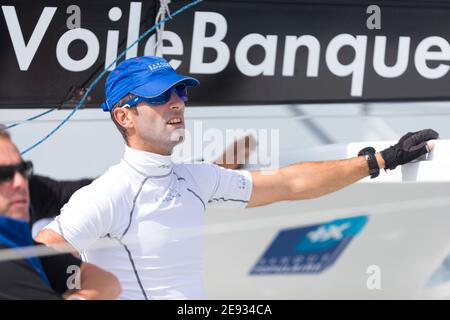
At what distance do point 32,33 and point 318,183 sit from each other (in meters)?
0.70

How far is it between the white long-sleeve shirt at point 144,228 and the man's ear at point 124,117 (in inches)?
1.9

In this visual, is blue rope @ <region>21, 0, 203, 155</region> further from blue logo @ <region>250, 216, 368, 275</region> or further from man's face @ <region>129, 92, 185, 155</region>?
blue logo @ <region>250, 216, 368, 275</region>

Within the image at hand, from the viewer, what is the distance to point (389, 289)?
2506mm

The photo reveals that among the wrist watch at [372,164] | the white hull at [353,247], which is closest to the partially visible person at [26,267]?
the wrist watch at [372,164]

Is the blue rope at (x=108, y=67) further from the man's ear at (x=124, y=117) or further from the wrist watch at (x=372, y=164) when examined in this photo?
the wrist watch at (x=372, y=164)

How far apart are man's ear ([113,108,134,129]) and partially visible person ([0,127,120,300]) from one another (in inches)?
7.8

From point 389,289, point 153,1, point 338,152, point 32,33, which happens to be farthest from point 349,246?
point 32,33

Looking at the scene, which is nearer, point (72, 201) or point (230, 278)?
point (72, 201)

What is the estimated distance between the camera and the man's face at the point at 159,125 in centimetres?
149

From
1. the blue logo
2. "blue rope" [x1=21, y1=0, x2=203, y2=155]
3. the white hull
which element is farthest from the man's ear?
the blue logo

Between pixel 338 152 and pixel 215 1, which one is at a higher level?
pixel 215 1

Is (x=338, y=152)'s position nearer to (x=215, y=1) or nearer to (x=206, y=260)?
(x=215, y=1)

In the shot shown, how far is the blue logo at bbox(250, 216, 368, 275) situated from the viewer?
2473 millimetres
